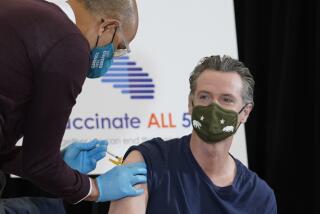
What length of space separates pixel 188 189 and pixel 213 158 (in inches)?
6.8

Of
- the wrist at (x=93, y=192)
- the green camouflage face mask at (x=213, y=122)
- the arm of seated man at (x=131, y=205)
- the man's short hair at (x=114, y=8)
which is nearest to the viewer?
the man's short hair at (x=114, y=8)

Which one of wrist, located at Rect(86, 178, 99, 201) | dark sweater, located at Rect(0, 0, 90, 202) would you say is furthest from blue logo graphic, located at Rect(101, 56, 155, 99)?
dark sweater, located at Rect(0, 0, 90, 202)

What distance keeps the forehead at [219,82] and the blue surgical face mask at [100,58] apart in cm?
46

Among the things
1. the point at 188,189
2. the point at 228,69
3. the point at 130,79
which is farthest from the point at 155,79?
the point at 188,189

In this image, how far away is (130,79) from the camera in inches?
106

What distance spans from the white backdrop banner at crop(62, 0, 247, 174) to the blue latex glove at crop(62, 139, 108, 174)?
1.57 ft

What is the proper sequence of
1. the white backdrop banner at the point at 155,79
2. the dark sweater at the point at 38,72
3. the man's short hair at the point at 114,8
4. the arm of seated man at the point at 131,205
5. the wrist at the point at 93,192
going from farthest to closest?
the white backdrop banner at the point at 155,79 < the arm of seated man at the point at 131,205 < the wrist at the point at 93,192 < the man's short hair at the point at 114,8 < the dark sweater at the point at 38,72

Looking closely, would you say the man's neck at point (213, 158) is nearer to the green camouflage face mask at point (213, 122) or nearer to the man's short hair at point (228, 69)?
the green camouflage face mask at point (213, 122)

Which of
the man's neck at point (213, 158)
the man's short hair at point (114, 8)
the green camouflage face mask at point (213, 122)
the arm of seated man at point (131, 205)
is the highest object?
the man's short hair at point (114, 8)

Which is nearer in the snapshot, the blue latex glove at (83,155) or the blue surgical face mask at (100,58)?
the blue surgical face mask at (100,58)

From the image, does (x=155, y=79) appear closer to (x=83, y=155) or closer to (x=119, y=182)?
(x=83, y=155)

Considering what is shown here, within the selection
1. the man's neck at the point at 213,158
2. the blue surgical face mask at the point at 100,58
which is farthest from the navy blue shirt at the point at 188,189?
the blue surgical face mask at the point at 100,58

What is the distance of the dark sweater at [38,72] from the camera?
1.43m

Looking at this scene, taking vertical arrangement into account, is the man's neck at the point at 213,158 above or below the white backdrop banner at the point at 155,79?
below
